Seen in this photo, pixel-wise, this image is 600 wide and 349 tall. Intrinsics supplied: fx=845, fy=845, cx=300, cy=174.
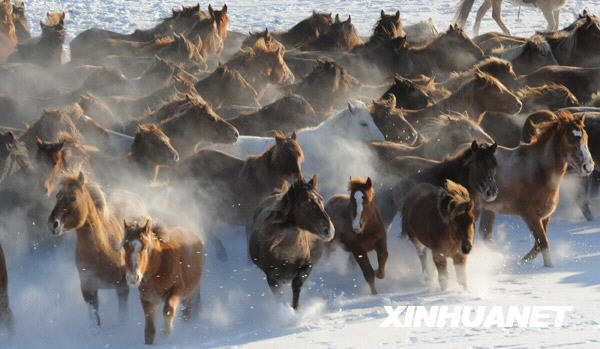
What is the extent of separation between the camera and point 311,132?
8258 millimetres

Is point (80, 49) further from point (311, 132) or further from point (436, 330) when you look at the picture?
point (436, 330)

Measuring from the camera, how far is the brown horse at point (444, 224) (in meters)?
6.04

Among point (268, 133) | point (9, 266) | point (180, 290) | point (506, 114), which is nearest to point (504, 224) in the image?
point (506, 114)

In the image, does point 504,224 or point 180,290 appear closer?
point 180,290

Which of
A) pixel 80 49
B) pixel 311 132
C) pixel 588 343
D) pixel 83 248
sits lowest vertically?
pixel 588 343

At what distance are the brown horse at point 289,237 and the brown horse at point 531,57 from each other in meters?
6.51

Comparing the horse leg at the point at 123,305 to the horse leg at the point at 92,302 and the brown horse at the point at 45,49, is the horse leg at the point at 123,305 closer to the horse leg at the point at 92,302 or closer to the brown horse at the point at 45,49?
the horse leg at the point at 92,302

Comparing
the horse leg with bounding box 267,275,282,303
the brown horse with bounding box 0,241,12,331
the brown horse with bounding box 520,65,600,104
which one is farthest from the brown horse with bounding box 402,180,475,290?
the brown horse with bounding box 520,65,600,104

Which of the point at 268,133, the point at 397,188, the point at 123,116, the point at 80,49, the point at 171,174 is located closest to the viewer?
the point at 397,188

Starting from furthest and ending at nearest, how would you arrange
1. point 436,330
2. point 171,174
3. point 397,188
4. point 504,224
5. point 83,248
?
point 504,224 → point 171,174 → point 397,188 → point 83,248 → point 436,330

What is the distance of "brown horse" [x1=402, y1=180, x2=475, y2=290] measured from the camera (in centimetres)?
604

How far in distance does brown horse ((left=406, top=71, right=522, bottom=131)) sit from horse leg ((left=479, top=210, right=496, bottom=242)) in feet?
5.35

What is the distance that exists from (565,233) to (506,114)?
1.75 m

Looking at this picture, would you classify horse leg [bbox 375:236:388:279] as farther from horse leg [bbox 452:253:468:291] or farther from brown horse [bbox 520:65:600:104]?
brown horse [bbox 520:65:600:104]
